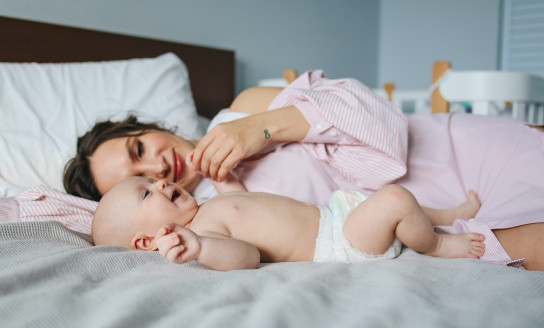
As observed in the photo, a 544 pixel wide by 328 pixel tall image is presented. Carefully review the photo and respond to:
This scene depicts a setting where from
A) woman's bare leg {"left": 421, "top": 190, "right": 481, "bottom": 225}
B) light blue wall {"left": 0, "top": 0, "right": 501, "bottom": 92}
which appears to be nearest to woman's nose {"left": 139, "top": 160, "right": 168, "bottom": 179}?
woman's bare leg {"left": 421, "top": 190, "right": 481, "bottom": 225}

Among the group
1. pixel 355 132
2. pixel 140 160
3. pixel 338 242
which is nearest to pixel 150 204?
pixel 140 160

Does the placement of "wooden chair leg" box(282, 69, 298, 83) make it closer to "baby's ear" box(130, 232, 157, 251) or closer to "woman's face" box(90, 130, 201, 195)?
"woman's face" box(90, 130, 201, 195)

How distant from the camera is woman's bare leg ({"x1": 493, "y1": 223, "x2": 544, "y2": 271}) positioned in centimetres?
81

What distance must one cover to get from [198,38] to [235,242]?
1.67 m

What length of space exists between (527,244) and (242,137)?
62 cm

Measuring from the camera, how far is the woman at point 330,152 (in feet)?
3.30

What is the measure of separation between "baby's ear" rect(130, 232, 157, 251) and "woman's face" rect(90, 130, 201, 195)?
285 millimetres

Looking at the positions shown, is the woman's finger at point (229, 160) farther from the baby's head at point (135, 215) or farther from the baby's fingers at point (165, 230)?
the baby's fingers at point (165, 230)

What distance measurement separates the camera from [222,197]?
3.07ft

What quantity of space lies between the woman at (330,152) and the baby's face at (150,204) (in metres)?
0.11

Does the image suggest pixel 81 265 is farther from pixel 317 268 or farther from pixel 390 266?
pixel 390 266

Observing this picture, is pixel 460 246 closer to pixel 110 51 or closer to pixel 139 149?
pixel 139 149

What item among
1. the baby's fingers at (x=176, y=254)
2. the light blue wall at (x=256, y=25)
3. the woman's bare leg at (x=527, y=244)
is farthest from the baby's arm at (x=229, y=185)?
the light blue wall at (x=256, y=25)

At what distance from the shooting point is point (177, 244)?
64cm
